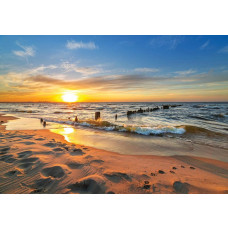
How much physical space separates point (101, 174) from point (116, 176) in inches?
17.0

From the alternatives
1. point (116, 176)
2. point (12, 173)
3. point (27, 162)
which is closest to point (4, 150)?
point (27, 162)

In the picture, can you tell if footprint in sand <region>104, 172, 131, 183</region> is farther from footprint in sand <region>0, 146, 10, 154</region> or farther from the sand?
footprint in sand <region>0, 146, 10, 154</region>

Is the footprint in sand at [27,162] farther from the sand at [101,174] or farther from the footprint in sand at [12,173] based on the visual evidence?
the footprint in sand at [12,173]

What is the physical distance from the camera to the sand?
2682mm

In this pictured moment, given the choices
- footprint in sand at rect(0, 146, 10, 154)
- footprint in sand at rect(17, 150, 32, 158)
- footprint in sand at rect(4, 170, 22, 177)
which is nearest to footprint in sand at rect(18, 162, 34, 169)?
footprint in sand at rect(4, 170, 22, 177)

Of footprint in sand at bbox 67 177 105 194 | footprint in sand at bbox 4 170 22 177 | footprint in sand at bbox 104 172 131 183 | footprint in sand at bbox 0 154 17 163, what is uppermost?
footprint in sand at bbox 0 154 17 163

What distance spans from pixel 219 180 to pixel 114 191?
3211mm

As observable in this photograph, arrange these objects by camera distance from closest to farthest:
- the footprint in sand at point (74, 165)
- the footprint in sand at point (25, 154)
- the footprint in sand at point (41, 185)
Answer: the footprint in sand at point (41, 185) → the footprint in sand at point (74, 165) → the footprint in sand at point (25, 154)

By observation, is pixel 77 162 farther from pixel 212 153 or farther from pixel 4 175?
pixel 212 153

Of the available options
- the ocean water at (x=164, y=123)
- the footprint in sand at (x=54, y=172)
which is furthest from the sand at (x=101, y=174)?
the ocean water at (x=164, y=123)

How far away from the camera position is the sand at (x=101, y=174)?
2.68m

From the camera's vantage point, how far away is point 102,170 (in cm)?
347

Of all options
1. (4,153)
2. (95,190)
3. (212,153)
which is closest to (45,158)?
(4,153)

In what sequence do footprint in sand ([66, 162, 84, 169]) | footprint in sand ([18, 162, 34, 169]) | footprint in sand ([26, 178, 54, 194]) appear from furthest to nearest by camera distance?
footprint in sand ([66, 162, 84, 169])
footprint in sand ([18, 162, 34, 169])
footprint in sand ([26, 178, 54, 194])
